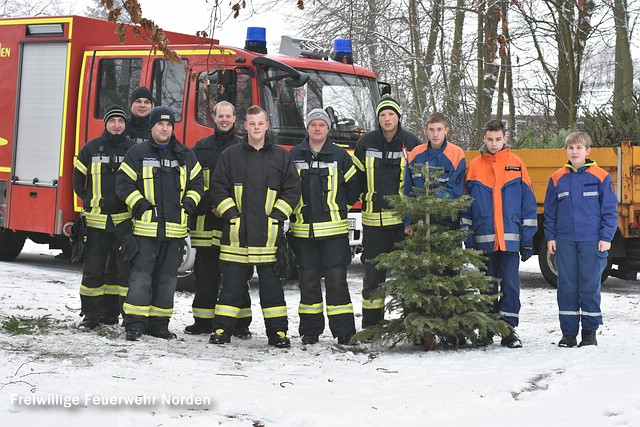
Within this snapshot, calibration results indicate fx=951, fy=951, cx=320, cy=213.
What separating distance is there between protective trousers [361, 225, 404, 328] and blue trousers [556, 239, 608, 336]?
1315mm

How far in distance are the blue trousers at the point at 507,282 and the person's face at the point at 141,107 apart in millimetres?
3282

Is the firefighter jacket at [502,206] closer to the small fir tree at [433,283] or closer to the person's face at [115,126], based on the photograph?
the small fir tree at [433,283]

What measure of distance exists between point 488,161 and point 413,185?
617 mm

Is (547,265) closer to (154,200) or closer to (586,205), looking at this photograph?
(586,205)

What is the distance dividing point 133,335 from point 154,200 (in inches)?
42.6

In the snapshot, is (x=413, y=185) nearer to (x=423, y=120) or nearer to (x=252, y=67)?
(x=252, y=67)

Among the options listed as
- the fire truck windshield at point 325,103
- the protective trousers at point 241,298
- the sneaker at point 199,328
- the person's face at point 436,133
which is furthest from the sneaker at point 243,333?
the fire truck windshield at point 325,103

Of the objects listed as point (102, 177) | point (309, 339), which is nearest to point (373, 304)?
point (309, 339)

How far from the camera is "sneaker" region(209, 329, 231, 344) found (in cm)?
764

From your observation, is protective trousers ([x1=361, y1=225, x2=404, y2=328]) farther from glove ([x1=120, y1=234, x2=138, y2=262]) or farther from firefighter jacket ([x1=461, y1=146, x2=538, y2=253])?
glove ([x1=120, y1=234, x2=138, y2=262])

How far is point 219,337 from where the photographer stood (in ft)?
25.1

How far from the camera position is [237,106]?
35.1 ft

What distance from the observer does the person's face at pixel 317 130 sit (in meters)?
7.69

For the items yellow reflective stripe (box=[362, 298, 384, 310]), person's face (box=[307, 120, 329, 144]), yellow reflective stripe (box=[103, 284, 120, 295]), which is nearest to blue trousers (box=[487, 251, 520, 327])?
yellow reflective stripe (box=[362, 298, 384, 310])
